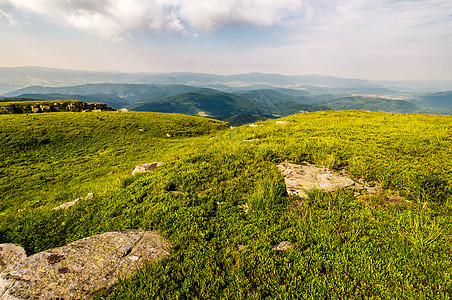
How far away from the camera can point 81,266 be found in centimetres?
519

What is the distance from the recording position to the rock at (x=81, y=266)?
14.4 feet

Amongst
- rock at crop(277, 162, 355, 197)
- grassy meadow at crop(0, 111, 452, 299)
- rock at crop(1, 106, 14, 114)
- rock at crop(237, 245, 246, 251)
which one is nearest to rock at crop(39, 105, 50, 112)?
rock at crop(1, 106, 14, 114)

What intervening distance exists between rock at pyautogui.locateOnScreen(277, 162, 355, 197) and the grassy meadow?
46 cm

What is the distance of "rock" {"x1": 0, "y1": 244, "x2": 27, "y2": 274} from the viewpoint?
5645 mm

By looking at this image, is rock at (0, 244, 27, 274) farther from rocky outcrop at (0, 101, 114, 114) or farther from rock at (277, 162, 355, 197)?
rocky outcrop at (0, 101, 114, 114)

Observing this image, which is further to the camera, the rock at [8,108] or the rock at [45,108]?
the rock at [45,108]

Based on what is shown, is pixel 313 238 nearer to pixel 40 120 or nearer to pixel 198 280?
pixel 198 280

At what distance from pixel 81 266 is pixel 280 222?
6538 mm

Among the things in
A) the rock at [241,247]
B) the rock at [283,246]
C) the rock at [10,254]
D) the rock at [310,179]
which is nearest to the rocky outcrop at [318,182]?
the rock at [310,179]

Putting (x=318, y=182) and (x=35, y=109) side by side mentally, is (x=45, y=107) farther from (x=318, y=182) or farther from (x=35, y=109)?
(x=318, y=182)

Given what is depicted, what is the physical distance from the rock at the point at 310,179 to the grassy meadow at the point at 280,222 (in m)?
0.46

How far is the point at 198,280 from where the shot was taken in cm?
498

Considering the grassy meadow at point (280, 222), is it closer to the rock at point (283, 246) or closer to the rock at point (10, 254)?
the rock at point (283, 246)

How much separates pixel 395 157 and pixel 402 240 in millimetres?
6879
